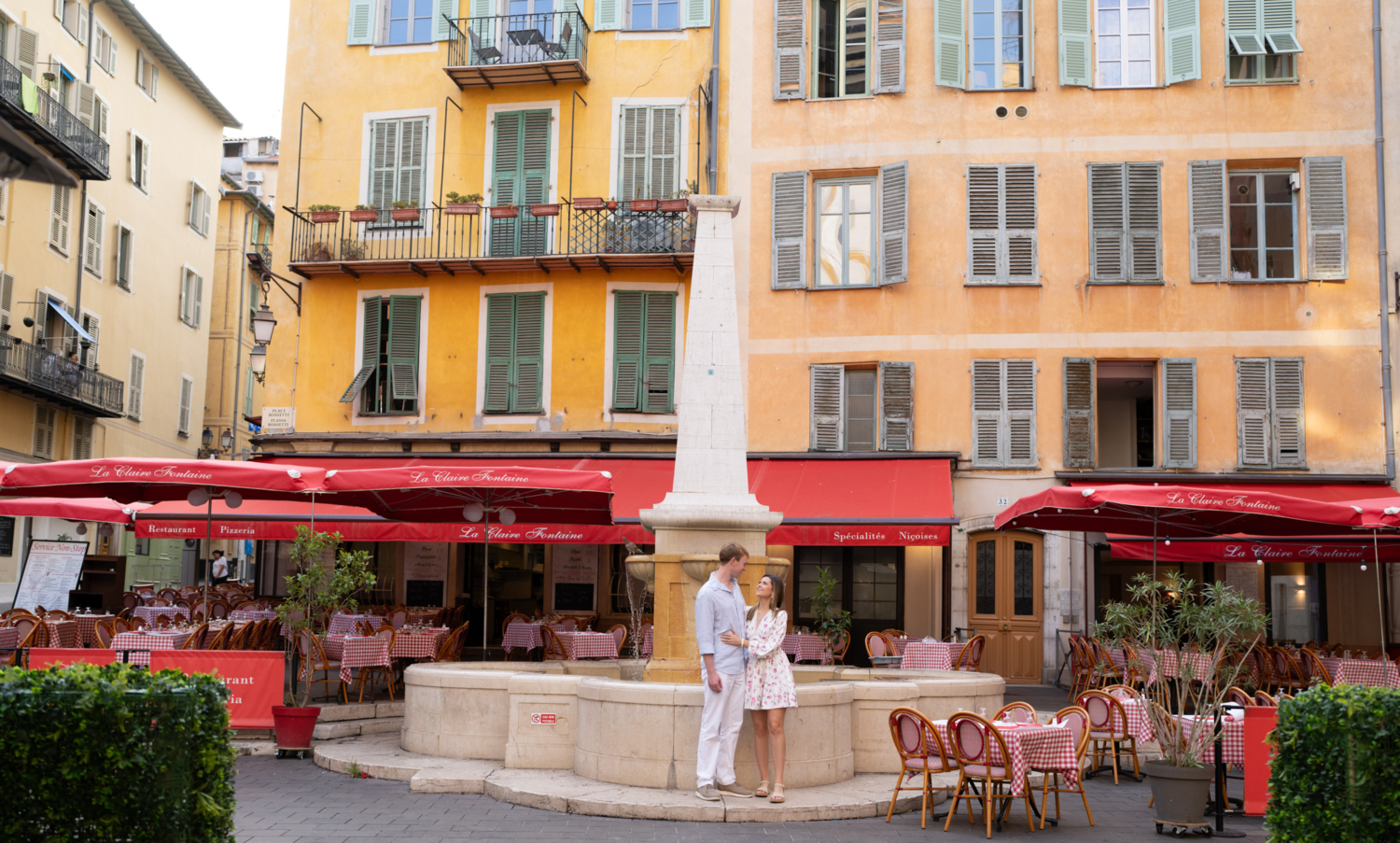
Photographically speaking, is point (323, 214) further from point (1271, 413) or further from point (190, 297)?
point (1271, 413)

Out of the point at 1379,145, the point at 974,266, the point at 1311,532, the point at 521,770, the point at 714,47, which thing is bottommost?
the point at 521,770

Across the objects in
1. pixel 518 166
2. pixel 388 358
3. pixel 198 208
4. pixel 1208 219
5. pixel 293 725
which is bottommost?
pixel 293 725

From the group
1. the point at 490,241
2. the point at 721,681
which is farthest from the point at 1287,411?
the point at 721,681

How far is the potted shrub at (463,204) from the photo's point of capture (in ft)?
67.6

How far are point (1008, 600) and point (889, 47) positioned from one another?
891 centimetres

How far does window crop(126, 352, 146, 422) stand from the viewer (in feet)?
99.0

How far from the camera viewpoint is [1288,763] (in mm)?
5844

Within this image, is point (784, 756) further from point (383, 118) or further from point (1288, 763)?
point (383, 118)

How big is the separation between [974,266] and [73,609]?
1424 centimetres

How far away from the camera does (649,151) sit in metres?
20.9

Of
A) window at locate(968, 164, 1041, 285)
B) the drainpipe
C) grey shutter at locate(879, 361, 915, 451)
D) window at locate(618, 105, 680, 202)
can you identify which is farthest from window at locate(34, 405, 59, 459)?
the drainpipe

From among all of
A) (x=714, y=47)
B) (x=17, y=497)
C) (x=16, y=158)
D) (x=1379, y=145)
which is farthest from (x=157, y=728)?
(x=1379, y=145)

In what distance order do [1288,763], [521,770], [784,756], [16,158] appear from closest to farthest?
[16,158] < [1288,763] < [784,756] < [521,770]

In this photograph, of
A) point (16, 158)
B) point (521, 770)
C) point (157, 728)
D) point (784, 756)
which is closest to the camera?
point (16, 158)
